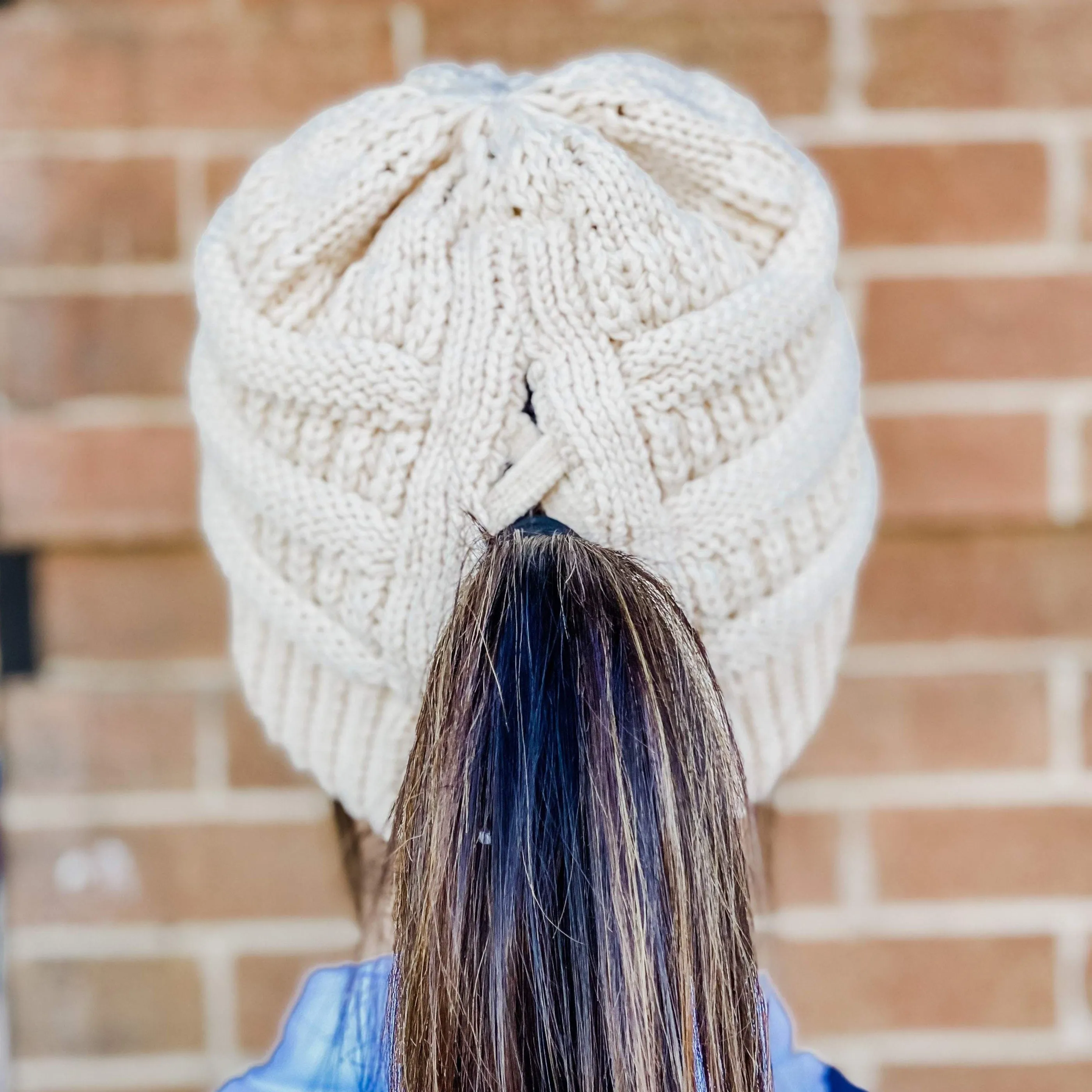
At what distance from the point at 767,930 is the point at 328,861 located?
37 cm

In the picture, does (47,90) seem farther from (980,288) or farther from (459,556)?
(980,288)

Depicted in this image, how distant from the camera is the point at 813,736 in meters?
0.75

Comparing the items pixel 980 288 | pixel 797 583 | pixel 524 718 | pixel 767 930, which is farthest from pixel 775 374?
pixel 767 930

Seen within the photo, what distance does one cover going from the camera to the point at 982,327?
699 millimetres

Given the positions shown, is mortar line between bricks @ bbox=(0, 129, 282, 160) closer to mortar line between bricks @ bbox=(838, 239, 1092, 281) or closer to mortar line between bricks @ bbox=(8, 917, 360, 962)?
mortar line between bricks @ bbox=(838, 239, 1092, 281)

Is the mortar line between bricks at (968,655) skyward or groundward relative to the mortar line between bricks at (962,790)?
skyward

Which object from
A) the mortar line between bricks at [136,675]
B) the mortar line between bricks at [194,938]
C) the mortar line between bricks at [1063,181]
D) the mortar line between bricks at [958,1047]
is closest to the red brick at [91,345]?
the mortar line between bricks at [136,675]

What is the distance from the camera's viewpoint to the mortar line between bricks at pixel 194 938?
0.76 m

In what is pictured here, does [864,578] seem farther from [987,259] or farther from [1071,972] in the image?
[1071,972]

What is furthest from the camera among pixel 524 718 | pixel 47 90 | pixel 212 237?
pixel 47 90

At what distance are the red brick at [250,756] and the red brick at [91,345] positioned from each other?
27 cm

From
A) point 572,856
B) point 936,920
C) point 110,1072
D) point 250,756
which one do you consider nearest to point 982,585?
point 936,920

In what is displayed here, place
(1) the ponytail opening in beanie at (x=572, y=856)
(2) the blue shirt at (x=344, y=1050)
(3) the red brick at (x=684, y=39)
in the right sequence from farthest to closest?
(3) the red brick at (x=684, y=39)
(2) the blue shirt at (x=344, y=1050)
(1) the ponytail opening in beanie at (x=572, y=856)

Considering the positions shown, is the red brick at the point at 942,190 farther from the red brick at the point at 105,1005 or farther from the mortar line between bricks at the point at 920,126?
the red brick at the point at 105,1005
